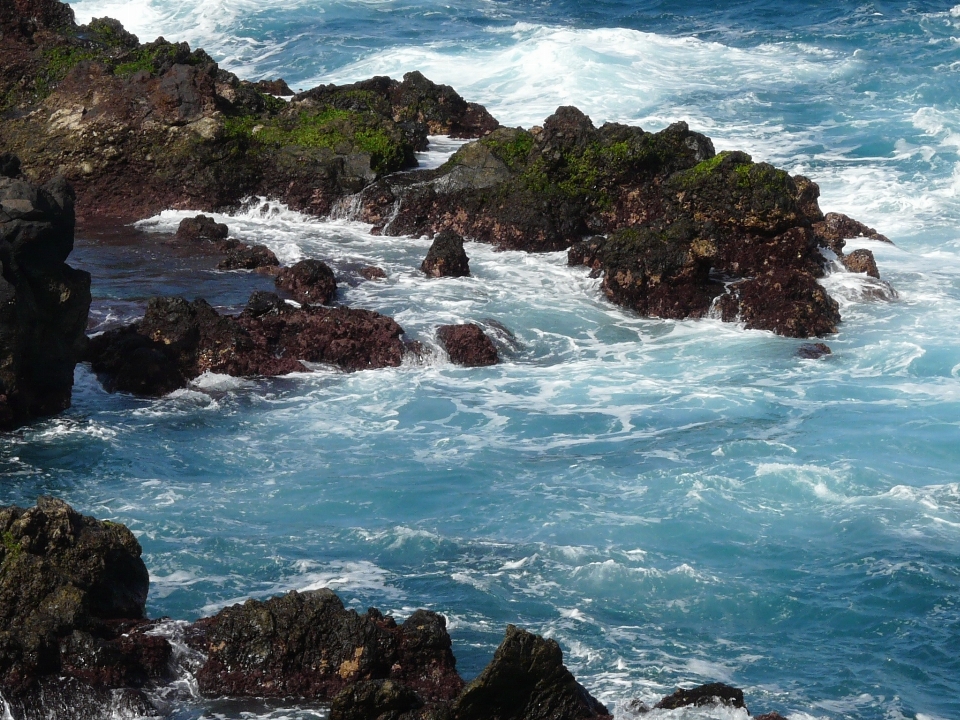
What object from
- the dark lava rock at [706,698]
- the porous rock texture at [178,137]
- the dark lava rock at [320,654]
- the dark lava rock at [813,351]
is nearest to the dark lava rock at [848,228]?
the dark lava rock at [813,351]

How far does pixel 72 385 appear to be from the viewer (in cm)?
1515

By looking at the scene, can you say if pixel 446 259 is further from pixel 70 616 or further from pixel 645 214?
pixel 70 616

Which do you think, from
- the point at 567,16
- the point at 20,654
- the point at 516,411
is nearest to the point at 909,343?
the point at 516,411

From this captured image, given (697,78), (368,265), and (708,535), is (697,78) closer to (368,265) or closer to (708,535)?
(368,265)

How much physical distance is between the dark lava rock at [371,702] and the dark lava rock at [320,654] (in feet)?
2.26

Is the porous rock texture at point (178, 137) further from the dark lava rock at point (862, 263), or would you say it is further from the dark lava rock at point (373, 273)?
the dark lava rock at point (862, 263)

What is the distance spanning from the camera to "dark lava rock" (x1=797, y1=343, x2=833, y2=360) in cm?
1730

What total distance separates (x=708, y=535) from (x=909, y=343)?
7.10 m

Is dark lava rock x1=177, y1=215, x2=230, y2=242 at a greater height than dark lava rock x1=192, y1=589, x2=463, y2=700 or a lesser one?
greater

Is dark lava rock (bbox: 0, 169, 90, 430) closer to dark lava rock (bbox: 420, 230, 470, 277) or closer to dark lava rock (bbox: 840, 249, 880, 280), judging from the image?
dark lava rock (bbox: 420, 230, 470, 277)

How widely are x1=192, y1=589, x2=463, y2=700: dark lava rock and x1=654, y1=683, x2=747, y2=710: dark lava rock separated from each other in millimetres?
1575

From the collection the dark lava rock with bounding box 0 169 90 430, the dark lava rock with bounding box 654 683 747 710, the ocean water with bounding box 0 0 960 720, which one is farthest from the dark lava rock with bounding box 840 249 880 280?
the dark lava rock with bounding box 654 683 747 710

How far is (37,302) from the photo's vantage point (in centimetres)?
1434

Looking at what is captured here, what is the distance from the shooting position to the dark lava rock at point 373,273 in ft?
65.3
